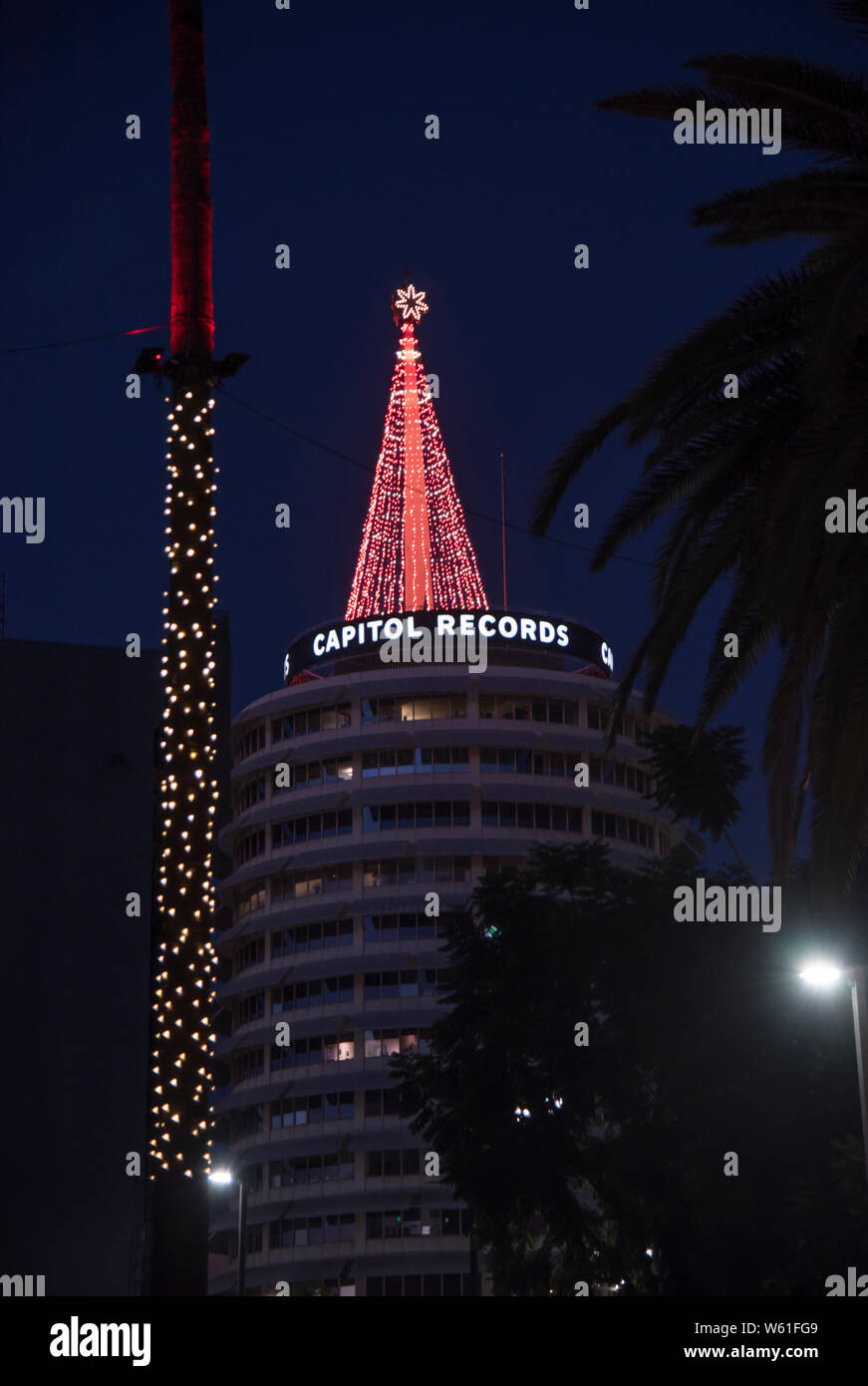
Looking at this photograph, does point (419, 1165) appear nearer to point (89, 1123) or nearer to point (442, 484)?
point (442, 484)

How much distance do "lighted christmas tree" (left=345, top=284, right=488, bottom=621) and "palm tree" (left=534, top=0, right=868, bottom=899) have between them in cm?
9166

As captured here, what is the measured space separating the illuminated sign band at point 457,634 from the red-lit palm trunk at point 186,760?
3316 inches

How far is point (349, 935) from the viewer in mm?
116562

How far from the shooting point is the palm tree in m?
21.0

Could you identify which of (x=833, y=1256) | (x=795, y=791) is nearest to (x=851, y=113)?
(x=795, y=791)

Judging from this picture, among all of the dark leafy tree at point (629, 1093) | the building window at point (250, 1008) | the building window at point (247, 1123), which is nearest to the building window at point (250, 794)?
the building window at point (250, 1008)

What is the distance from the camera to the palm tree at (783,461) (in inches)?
828

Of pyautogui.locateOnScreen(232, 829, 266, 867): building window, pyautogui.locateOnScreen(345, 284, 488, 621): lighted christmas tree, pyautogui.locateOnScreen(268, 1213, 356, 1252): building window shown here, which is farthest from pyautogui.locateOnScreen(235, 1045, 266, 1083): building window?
pyautogui.locateOnScreen(345, 284, 488, 621): lighted christmas tree

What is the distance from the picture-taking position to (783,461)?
22.9 metres

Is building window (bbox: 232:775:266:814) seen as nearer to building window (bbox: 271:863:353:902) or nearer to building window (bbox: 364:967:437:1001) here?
building window (bbox: 271:863:353:902)

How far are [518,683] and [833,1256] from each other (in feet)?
278

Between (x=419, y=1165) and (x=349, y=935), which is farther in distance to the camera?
(x=349, y=935)

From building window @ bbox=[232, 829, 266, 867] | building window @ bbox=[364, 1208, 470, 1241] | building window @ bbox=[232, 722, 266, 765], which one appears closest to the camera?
building window @ bbox=[364, 1208, 470, 1241]

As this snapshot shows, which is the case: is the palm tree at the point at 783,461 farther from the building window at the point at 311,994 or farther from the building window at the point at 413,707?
the building window at the point at 413,707
